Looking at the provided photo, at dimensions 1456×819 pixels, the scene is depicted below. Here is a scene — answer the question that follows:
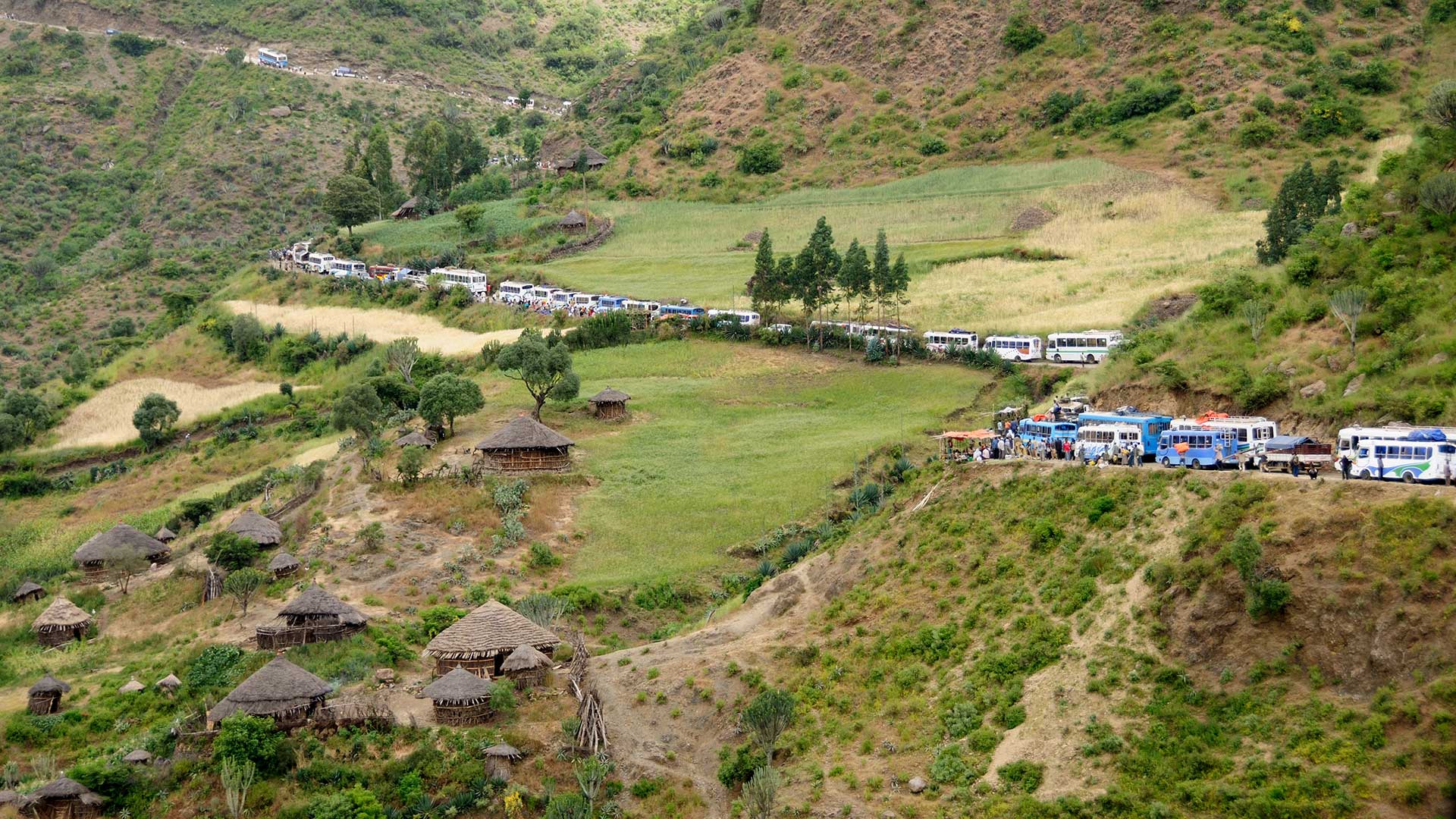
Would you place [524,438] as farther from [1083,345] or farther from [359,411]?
[1083,345]

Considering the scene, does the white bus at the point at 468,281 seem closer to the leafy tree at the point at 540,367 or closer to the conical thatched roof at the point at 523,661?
the leafy tree at the point at 540,367

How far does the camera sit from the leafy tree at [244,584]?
61.9 metres

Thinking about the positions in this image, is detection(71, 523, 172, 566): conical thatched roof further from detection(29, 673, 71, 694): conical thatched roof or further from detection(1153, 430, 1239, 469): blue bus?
detection(1153, 430, 1239, 469): blue bus

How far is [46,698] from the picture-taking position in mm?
55719

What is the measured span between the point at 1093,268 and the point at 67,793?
71423mm

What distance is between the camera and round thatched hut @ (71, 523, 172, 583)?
2847 inches

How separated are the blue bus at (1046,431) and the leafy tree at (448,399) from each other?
32860 mm

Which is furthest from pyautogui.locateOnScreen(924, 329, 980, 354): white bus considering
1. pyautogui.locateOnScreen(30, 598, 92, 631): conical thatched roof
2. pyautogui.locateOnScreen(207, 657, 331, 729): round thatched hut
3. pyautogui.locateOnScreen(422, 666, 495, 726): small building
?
pyautogui.locateOnScreen(30, 598, 92, 631): conical thatched roof

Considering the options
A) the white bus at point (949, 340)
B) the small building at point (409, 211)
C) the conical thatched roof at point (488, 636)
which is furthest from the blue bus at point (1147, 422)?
the small building at point (409, 211)

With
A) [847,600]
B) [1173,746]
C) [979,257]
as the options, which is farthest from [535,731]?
[979,257]

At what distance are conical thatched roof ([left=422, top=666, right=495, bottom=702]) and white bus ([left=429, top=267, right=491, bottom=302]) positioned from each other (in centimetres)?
6515

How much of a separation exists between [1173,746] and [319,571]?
4026 cm

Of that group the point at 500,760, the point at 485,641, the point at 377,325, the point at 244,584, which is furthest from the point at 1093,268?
the point at 500,760

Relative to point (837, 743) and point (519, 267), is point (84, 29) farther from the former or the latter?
point (837, 743)
